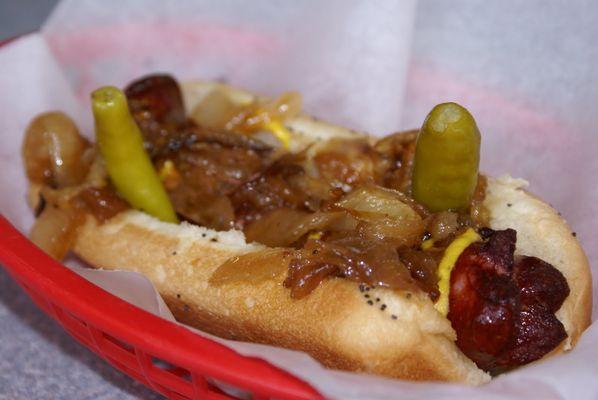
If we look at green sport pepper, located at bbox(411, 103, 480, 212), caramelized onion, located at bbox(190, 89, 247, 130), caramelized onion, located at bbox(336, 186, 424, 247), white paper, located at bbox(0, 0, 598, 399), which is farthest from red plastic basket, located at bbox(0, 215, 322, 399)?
caramelized onion, located at bbox(190, 89, 247, 130)

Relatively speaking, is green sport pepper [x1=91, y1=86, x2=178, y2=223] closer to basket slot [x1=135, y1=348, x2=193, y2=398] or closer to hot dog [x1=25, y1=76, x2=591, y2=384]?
hot dog [x1=25, y1=76, x2=591, y2=384]

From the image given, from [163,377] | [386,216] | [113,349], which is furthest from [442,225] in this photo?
[113,349]

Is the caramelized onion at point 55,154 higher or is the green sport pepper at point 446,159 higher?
the green sport pepper at point 446,159

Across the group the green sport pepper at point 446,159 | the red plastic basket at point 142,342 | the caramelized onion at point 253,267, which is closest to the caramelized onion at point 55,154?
the red plastic basket at point 142,342

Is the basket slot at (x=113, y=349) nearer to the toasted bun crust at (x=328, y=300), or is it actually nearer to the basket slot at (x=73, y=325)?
the basket slot at (x=73, y=325)

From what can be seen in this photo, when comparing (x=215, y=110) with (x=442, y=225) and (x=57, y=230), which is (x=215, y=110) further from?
(x=442, y=225)

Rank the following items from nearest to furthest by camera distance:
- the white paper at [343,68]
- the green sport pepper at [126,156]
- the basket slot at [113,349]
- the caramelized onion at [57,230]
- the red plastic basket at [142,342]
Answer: the red plastic basket at [142,342]
the basket slot at [113,349]
the green sport pepper at [126,156]
the caramelized onion at [57,230]
the white paper at [343,68]
